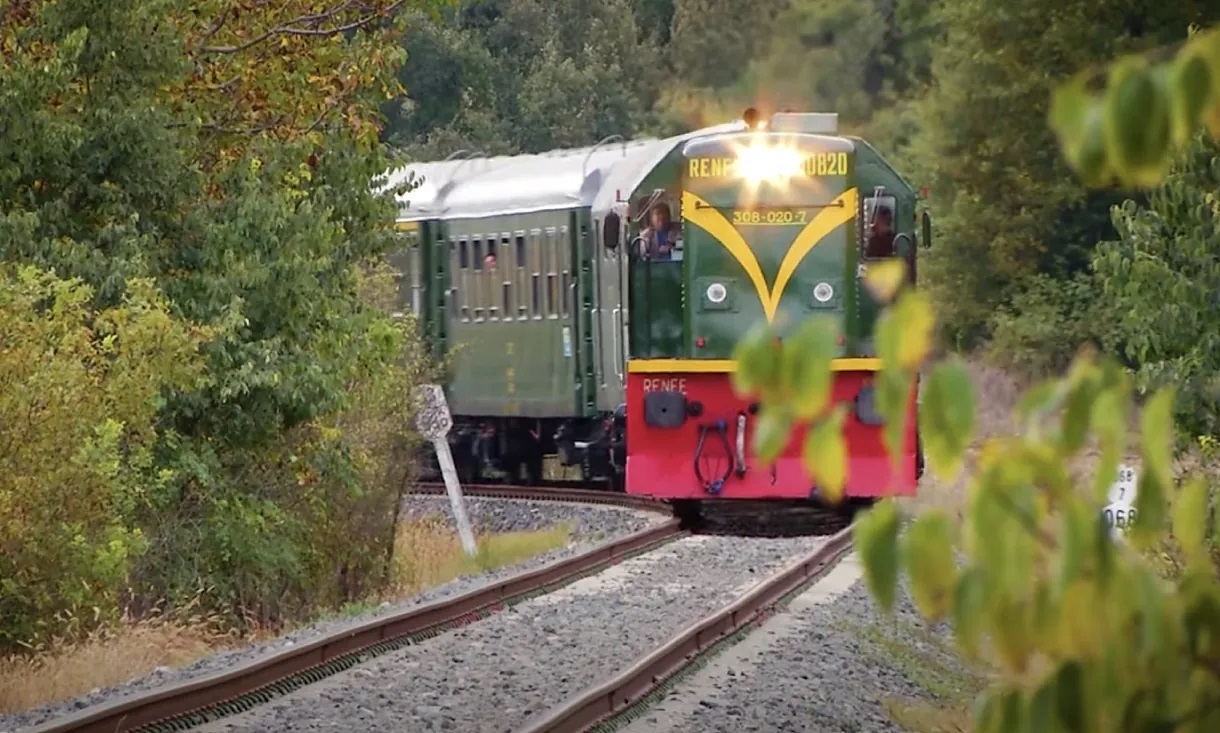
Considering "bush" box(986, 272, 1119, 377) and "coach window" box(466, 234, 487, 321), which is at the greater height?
"coach window" box(466, 234, 487, 321)

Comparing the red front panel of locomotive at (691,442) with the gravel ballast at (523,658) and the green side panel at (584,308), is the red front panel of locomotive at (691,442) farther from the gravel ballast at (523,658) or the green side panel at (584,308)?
the green side panel at (584,308)

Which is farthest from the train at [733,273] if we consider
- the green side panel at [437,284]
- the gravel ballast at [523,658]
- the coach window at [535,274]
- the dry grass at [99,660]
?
the green side panel at [437,284]

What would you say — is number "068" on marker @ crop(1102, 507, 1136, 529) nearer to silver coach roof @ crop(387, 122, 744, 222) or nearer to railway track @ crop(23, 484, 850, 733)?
railway track @ crop(23, 484, 850, 733)

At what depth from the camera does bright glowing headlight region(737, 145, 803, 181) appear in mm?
16562

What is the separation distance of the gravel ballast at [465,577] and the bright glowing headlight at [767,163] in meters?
3.11

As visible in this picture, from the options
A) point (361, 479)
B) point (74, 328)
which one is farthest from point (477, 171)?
point (74, 328)

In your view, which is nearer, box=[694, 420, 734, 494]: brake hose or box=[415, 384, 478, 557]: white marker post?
box=[694, 420, 734, 494]: brake hose

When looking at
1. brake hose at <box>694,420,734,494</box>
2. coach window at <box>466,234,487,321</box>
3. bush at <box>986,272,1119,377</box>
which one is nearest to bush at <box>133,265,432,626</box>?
brake hose at <box>694,420,734,494</box>

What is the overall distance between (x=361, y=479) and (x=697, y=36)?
7878 millimetres

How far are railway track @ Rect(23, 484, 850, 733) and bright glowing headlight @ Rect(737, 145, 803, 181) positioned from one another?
2801 millimetres

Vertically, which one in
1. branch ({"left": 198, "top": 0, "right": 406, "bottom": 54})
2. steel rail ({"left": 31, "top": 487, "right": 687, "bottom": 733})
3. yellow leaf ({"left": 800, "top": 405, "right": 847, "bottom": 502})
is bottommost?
steel rail ({"left": 31, "top": 487, "right": 687, "bottom": 733})

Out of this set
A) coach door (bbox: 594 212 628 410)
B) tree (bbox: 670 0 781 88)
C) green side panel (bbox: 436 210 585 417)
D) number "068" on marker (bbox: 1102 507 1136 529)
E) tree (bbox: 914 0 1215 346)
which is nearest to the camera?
number "068" on marker (bbox: 1102 507 1136 529)

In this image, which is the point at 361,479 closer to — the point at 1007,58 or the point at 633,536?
the point at 633,536

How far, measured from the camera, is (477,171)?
24.5m
